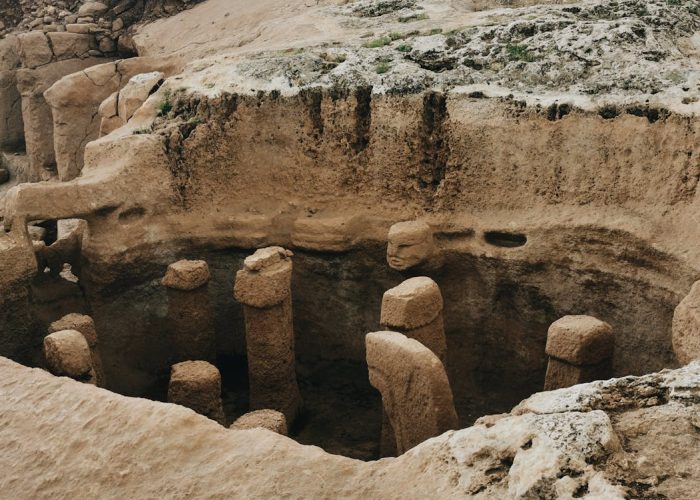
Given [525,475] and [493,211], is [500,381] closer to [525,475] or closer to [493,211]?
[493,211]

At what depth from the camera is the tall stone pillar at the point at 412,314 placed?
466cm

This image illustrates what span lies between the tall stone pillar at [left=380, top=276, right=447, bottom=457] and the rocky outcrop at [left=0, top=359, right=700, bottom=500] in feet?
5.42

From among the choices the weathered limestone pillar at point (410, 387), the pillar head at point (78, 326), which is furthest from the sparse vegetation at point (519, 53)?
the pillar head at point (78, 326)

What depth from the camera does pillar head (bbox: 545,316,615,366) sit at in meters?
4.27

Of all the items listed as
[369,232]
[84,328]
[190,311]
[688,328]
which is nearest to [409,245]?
[369,232]

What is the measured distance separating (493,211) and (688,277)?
1.32 meters

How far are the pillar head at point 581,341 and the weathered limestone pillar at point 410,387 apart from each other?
2.35 ft

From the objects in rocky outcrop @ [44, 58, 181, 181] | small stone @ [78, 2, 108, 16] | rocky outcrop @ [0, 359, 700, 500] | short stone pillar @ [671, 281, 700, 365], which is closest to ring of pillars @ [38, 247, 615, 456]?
short stone pillar @ [671, 281, 700, 365]

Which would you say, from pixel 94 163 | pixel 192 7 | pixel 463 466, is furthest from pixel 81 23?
pixel 463 466

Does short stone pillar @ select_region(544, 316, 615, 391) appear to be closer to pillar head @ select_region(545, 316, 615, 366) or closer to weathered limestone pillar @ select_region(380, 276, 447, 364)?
pillar head @ select_region(545, 316, 615, 366)

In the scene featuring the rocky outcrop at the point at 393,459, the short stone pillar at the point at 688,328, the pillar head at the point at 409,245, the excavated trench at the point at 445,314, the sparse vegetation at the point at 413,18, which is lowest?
the excavated trench at the point at 445,314

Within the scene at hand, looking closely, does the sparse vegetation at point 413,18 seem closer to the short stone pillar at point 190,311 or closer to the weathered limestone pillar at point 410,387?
the short stone pillar at point 190,311

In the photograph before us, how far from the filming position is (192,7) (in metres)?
10.5

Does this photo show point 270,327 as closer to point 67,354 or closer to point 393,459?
point 67,354
